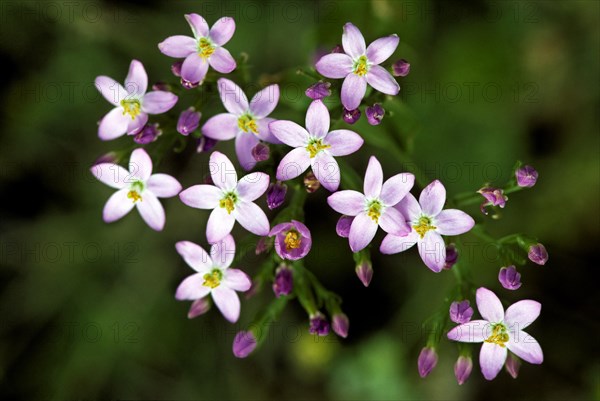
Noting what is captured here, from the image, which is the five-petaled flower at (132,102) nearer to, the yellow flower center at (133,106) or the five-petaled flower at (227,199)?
the yellow flower center at (133,106)

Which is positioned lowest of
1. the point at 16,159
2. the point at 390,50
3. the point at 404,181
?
the point at 16,159

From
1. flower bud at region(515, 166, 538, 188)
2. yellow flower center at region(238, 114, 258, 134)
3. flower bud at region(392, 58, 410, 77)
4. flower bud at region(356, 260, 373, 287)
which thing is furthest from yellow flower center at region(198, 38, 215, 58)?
flower bud at region(515, 166, 538, 188)

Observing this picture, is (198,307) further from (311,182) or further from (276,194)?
(311,182)

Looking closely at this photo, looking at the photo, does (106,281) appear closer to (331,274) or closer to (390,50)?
(331,274)

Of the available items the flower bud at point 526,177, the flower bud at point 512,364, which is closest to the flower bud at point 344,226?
the flower bud at point 526,177

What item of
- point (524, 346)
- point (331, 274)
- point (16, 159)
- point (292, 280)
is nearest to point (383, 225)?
point (292, 280)

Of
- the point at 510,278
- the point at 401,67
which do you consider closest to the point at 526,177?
the point at 510,278

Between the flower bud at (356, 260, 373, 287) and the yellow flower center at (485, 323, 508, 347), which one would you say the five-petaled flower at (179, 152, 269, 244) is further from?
the yellow flower center at (485, 323, 508, 347)

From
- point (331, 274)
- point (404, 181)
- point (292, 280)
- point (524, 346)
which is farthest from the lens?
point (331, 274)
